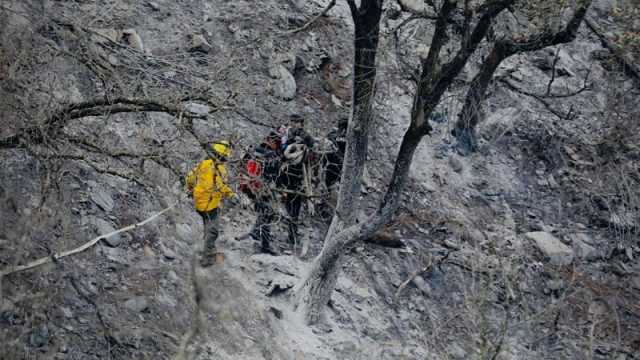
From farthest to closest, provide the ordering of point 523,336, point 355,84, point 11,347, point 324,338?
point 523,336, point 324,338, point 355,84, point 11,347

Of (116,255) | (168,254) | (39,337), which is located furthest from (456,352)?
(39,337)

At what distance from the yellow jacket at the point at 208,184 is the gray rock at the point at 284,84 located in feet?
12.6

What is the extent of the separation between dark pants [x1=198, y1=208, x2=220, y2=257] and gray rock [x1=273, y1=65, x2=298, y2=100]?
140 inches

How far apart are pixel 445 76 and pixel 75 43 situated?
3462mm

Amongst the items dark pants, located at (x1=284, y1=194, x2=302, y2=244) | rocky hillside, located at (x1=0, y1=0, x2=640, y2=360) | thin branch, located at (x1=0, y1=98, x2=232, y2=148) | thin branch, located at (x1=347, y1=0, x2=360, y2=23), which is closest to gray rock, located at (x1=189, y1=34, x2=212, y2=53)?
rocky hillside, located at (x1=0, y1=0, x2=640, y2=360)

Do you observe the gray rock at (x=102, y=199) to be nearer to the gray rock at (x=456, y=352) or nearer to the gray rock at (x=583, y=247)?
the gray rock at (x=456, y=352)

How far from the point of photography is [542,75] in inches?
549

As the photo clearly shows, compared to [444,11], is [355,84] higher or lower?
lower

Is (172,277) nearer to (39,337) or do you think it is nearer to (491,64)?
(39,337)

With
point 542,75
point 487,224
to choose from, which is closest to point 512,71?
point 542,75

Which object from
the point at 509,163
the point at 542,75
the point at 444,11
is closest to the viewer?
the point at 444,11

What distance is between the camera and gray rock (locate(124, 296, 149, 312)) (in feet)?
27.1

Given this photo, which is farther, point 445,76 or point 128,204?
point 128,204

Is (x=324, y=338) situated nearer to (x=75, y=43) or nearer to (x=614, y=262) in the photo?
(x=75, y=43)
